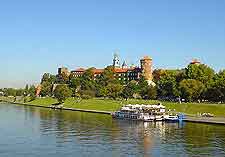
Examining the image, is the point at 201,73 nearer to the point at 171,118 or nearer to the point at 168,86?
the point at 168,86

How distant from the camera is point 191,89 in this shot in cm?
9219

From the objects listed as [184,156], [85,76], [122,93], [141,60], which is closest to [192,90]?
[122,93]

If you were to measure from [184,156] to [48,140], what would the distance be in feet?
53.6

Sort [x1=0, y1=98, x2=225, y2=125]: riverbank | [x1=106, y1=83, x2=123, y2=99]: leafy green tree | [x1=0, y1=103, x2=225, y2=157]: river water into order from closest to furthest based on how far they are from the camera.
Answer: [x1=0, y1=103, x2=225, y2=157]: river water
[x1=0, y1=98, x2=225, y2=125]: riverbank
[x1=106, y1=83, x2=123, y2=99]: leafy green tree

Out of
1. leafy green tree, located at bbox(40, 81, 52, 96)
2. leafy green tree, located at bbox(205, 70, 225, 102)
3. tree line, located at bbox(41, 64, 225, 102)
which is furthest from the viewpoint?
leafy green tree, located at bbox(40, 81, 52, 96)

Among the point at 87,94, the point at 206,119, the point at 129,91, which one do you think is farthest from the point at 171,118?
the point at 87,94

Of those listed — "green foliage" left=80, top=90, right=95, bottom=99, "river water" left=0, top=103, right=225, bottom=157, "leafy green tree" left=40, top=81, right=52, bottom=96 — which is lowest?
"river water" left=0, top=103, right=225, bottom=157

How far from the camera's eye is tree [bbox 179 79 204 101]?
92500 millimetres

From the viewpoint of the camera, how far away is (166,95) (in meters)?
110

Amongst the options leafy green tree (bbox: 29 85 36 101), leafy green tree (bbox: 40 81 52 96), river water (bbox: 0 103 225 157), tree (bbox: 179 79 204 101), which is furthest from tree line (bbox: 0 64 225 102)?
river water (bbox: 0 103 225 157)

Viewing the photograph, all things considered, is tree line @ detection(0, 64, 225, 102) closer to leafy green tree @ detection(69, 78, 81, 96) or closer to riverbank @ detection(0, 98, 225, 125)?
leafy green tree @ detection(69, 78, 81, 96)

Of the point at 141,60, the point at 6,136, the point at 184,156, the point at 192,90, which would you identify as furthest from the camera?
the point at 141,60

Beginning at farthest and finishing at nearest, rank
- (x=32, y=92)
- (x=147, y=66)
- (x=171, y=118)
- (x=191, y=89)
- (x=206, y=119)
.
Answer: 1. (x=32, y=92)
2. (x=147, y=66)
3. (x=191, y=89)
4. (x=171, y=118)
5. (x=206, y=119)

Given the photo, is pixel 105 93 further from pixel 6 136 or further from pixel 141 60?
pixel 6 136
